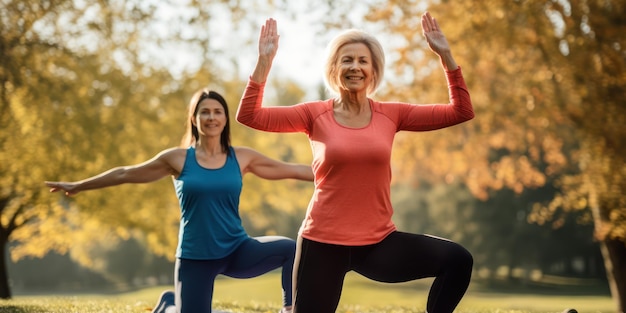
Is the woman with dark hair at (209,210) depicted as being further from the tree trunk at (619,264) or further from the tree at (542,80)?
the tree trunk at (619,264)

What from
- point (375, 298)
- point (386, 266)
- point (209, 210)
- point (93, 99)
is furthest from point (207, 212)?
point (375, 298)

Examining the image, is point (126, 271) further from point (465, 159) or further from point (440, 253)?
point (440, 253)

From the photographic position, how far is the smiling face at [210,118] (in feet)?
21.2

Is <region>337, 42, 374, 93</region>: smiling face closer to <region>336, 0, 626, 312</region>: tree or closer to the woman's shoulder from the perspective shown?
the woman's shoulder

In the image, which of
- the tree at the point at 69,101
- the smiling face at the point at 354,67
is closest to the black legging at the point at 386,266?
the smiling face at the point at 354,67

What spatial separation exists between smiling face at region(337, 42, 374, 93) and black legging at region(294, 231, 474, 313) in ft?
3.09

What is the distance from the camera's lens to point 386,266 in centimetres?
438

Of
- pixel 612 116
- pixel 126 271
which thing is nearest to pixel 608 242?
pixel 612 116

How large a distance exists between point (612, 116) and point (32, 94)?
11890mm

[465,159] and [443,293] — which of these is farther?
[465,159]

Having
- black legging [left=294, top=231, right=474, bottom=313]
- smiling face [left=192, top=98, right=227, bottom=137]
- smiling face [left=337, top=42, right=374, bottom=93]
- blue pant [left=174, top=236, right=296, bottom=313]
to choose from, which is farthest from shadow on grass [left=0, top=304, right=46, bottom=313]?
smiling face [left=337, top=42, right=374, bottom=93]

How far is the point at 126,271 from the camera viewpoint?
2125 inches

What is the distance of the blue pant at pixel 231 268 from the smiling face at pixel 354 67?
2293mm

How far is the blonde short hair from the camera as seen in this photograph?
14.5 feet
